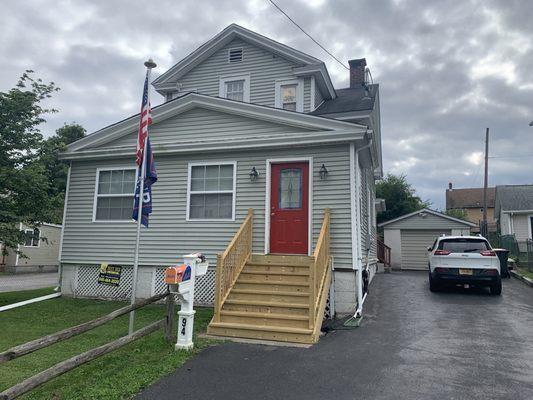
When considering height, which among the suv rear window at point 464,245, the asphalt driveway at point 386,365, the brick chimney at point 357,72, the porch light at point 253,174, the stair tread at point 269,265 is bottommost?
the asphalt driveway at point 386,365

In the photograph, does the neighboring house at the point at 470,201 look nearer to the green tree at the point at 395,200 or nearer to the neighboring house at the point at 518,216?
the green tree at the point at 395,200

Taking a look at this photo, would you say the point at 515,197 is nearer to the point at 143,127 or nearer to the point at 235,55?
the point at 235,55

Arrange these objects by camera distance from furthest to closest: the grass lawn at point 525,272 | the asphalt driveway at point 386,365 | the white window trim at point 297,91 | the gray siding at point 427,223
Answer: the gray siding at point 427,223 → the grass lawn at point 525,272 → the white window trim at point 297,91 → the asphalt driveway at point 386,365

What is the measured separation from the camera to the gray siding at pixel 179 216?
26.8 ft

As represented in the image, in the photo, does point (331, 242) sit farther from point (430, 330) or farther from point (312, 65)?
point (312, 65)

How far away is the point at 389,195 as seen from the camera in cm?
2953

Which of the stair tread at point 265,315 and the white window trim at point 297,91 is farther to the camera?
the white window trim at point 297,91

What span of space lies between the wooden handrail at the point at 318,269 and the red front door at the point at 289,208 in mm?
687

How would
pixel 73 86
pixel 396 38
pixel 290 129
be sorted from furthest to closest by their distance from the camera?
pixel 73 86 → pixel 396 38 → pixel 290 129

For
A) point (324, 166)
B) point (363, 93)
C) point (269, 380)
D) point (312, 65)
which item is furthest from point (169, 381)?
point (363, 93)

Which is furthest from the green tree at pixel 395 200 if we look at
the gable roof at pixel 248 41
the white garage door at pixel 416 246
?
the gable roof at pixel 248 41

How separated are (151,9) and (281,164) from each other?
4.89m

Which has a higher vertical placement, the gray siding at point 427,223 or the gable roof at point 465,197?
the gable roof at point 465,197

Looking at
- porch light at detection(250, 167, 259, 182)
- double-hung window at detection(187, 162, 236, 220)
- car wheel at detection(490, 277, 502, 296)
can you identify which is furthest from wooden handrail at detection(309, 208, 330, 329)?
car wheel at detection(490, 277, 502, 296)
